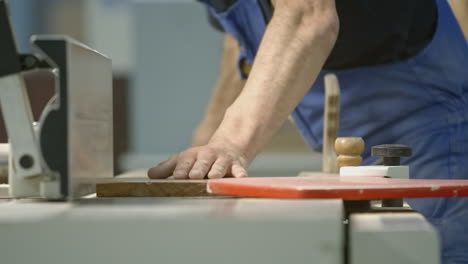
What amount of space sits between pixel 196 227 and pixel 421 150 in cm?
135

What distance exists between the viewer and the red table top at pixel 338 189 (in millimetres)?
812

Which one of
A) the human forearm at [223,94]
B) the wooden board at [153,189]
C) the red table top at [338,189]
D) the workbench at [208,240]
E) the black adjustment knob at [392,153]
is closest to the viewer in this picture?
the workbench at [208,240]

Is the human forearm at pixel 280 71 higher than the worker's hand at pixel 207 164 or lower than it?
higher

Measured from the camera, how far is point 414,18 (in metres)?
1.82

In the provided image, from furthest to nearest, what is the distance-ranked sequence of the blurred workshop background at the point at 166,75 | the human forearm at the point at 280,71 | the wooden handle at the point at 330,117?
the blurred workshop background at the point at 166,75 → the wooden handle at the point at 330,117 → the human forearm at the point at 280,71

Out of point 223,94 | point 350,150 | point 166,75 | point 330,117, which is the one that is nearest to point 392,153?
point 350,150

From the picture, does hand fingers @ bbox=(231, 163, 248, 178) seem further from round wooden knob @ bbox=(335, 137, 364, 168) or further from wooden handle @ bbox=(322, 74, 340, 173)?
wooden handle @ bbox=(322, 74, 340, 173)

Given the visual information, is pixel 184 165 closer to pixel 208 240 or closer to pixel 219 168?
pixel 219 168

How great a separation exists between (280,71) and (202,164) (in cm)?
23

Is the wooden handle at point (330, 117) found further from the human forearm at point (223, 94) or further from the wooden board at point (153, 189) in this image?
the wooden board at point (153, 189)

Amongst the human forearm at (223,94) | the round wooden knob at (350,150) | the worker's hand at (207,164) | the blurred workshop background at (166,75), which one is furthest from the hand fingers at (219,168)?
the blurred workshop background at (166,75)

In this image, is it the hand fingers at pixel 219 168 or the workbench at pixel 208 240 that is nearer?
the workbench at pixel 208 240

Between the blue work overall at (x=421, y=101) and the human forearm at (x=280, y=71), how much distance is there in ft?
1.45

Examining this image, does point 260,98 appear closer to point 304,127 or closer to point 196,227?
point 196,227
